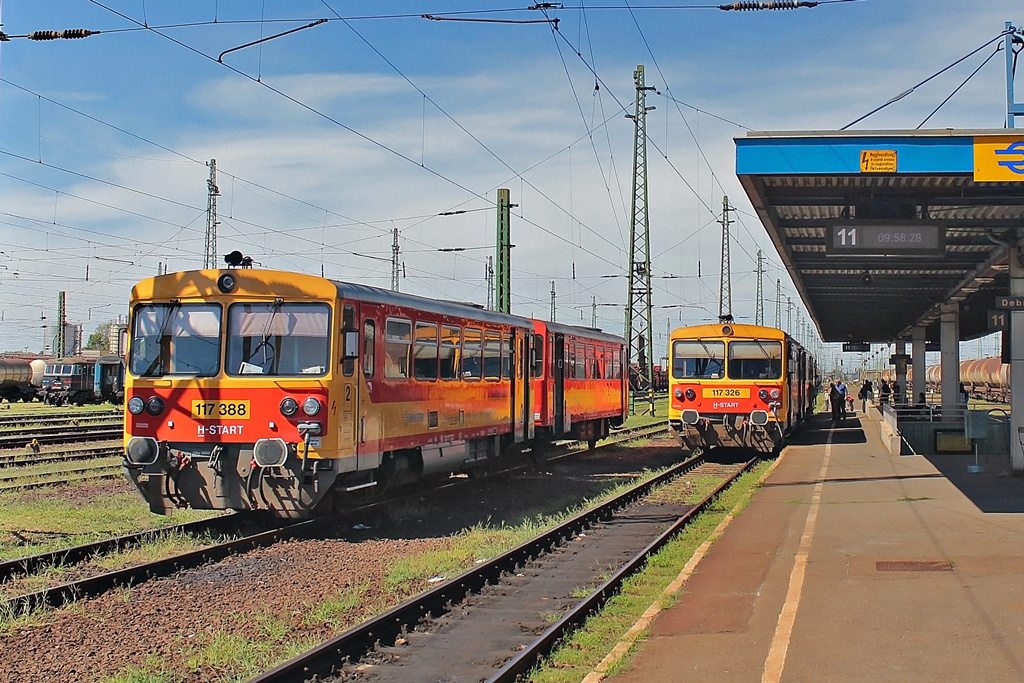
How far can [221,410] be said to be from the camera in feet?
36.5

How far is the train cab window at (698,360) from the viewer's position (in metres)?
21.5

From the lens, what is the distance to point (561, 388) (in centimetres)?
2055

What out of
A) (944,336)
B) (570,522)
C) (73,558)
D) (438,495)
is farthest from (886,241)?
(944,336)

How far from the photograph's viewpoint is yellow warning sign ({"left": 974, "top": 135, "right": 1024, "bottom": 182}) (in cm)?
1204

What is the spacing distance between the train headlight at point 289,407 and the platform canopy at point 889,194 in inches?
228

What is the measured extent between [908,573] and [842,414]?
31.8 metres

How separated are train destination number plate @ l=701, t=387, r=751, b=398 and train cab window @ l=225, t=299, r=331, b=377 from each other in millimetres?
12008

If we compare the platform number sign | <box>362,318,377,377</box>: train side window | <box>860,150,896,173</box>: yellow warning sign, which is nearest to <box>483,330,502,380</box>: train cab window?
<box>362,318,377,377</box>: train side window

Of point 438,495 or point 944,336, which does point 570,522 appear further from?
point 944,336

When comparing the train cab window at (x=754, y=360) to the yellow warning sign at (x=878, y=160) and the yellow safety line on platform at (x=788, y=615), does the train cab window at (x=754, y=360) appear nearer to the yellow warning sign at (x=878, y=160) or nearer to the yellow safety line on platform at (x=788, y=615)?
the yellow safety line on platform at (x=788, y=615)

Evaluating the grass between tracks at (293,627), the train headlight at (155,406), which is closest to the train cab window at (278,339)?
the train headlight at (155,406)

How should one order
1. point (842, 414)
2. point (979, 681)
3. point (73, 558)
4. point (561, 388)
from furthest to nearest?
point (842, 414) < point (561, 388) < point (73, 558) < point (979, 681)

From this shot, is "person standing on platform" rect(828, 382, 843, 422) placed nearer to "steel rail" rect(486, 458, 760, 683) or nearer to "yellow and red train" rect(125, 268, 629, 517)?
"steel rail" rect(486, 458, 760, 683)

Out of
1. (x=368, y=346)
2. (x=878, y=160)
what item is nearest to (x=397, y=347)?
(x=368, y=346)
